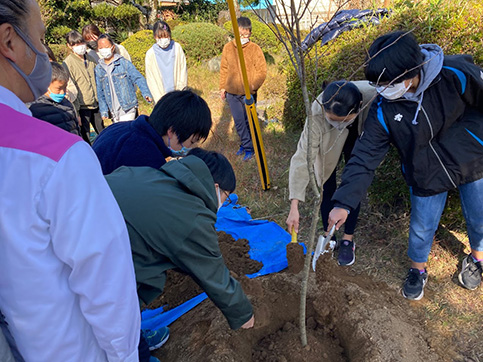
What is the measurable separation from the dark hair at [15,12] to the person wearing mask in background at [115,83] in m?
3.59

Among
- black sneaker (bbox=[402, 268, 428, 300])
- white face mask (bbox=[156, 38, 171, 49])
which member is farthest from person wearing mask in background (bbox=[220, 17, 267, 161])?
black sneaker (bbox=[402, 268, 428, 300])

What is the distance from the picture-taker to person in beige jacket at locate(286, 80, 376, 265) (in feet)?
7.04

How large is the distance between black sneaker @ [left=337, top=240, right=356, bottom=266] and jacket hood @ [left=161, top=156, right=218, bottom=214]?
1.78m

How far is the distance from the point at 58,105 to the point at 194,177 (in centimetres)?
254

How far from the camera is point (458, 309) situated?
7.66ft

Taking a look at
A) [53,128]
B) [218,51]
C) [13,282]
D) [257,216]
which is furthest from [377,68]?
[218,51]

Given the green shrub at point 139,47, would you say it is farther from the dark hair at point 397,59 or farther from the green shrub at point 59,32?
the dark hair at point 397,59

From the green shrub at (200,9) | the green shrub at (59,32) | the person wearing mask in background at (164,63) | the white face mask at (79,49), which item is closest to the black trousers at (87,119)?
the white face mask at (79,49)

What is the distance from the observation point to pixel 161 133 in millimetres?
1971

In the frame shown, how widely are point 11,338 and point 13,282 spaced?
0.78 feet

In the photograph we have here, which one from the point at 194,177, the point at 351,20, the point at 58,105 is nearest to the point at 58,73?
the point at 58,105

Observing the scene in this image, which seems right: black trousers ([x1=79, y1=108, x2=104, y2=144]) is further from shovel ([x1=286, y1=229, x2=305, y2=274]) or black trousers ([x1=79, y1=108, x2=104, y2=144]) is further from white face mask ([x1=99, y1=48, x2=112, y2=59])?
shovel ([x1=286, y1=229, x2=305, y2=274])

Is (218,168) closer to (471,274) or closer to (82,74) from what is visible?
(471,274)

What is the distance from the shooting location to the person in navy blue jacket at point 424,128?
1867 millimetres
